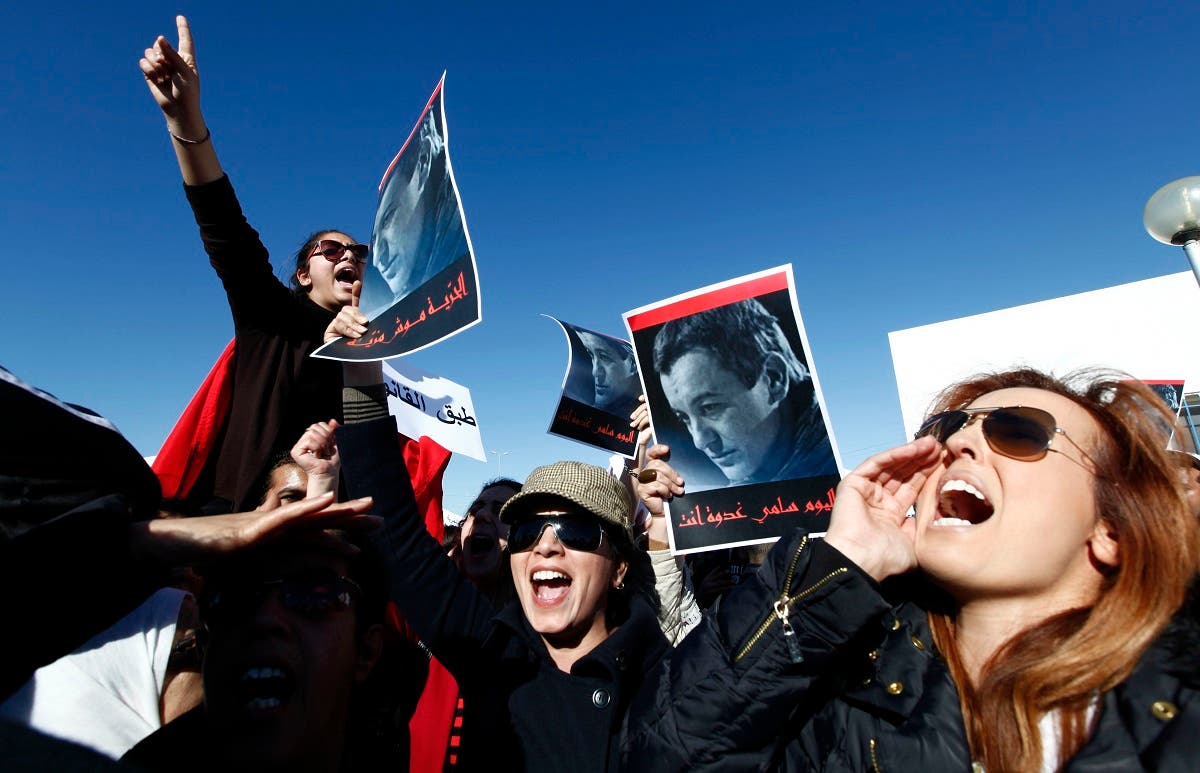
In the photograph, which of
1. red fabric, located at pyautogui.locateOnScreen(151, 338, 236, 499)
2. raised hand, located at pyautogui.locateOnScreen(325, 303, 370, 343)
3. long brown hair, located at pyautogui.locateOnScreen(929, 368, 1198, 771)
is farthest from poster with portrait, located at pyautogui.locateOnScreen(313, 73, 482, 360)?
long brown hair, located at pyautogui.locateOnScreen(929, 368, 1198, 771)

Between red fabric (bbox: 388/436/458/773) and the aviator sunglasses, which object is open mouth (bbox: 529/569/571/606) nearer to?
red fabric (bbox: 388/436/458/773)

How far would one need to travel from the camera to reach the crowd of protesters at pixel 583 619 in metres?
1.14

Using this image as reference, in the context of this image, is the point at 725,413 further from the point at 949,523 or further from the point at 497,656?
the point at 497,656

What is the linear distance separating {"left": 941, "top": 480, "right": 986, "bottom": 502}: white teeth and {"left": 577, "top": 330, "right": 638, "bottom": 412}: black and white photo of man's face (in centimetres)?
237

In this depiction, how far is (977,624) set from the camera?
1.59 m

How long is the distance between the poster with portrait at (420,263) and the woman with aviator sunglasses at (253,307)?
150 millimetres

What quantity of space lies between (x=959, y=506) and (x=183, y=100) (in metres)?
2.75

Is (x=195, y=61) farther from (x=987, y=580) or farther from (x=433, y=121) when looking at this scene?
(x=987, y=580)

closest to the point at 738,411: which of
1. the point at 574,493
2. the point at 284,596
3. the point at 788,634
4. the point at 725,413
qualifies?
the point at 725,413

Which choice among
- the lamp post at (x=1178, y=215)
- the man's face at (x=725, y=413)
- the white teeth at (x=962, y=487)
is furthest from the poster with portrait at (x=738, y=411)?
the lamp post at (x=1178, y=215)

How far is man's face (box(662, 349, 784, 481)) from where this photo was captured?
269cm

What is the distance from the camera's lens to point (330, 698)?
1778 mm

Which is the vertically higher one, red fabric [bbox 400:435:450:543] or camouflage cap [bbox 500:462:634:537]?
red fabric [bbox 400:435:450:543]

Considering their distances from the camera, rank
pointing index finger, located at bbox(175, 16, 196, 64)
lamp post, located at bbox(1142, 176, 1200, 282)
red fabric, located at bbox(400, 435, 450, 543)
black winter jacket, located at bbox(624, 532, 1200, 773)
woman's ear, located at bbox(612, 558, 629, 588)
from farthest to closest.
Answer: lamp post, located at bbox(1142, 176, 1200, 282), red fabric, located at bbox(400, 435, 450, 543), woman's ear, located at bbox(612, 558, 629, 588), pointing index finger, located at bbox(175, 16, 196, 64), black winter jacket, located at bbox(624, 532, 1200, 773)
